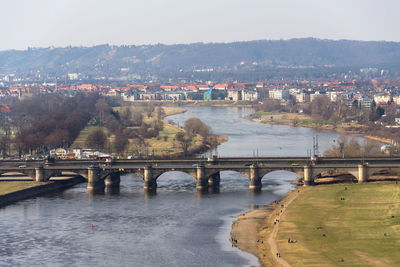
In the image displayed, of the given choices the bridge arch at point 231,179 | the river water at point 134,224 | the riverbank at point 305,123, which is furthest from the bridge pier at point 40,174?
the riverbank at point 305,123

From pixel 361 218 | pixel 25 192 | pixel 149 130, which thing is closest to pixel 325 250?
pixel 361 218

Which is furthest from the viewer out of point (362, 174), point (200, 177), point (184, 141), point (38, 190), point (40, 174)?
point (184, 141)

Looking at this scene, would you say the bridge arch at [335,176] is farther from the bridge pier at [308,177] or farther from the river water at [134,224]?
the river water at [134,224]

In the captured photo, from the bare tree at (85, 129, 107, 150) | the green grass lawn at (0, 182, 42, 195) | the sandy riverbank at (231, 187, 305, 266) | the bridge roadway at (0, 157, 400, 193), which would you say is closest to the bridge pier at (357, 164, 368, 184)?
the bridge roadway at (0, 157, 400, 193)

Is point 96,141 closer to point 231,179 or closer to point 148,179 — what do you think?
point 231,179

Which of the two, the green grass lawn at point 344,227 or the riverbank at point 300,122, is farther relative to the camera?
the riverbank at point 300,122

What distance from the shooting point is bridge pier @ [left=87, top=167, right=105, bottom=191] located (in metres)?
78.4

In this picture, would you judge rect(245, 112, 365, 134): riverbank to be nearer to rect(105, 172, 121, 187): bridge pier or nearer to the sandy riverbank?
rect(105, 172, 121, 187): bridge pier

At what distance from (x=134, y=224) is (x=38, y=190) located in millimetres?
17059

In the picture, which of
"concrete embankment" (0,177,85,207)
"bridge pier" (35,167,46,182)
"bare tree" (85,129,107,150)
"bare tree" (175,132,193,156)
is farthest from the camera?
"bare tree" (175,132,193,156)

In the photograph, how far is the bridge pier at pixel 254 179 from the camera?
7738 cm

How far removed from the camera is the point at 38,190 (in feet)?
252

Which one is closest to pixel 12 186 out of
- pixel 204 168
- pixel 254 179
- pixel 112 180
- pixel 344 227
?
pixel 112 180

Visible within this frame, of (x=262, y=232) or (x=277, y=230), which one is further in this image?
(x=262, y=232)
